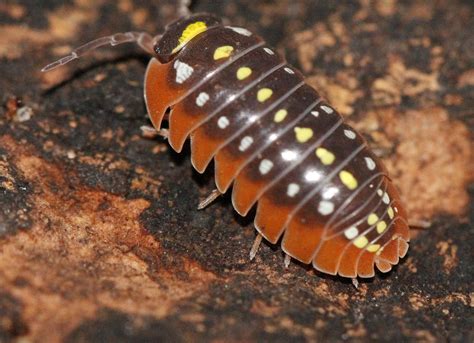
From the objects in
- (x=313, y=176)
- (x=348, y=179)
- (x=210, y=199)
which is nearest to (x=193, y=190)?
(x=210, y=199)

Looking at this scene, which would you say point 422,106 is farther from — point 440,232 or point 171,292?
point 171,292

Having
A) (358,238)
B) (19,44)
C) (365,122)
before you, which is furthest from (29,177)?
(365,122)

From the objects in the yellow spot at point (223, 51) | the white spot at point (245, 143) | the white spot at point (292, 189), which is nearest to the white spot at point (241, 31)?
the yellow spot at point (223, 51)

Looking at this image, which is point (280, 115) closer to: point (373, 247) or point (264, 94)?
point (264, 94)

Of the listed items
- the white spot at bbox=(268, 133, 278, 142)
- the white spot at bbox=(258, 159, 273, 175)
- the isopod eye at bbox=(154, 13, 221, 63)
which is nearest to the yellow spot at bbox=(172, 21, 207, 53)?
the isopod eye at bbox=(154, 13, 221, 63)

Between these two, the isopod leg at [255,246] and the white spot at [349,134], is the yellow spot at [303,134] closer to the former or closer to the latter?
the white spot at [349,134]

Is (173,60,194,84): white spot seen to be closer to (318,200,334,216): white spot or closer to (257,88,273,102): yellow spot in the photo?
(257,88,273,102): yellow spot

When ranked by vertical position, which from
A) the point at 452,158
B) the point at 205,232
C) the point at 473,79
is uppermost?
the point at 473,79
